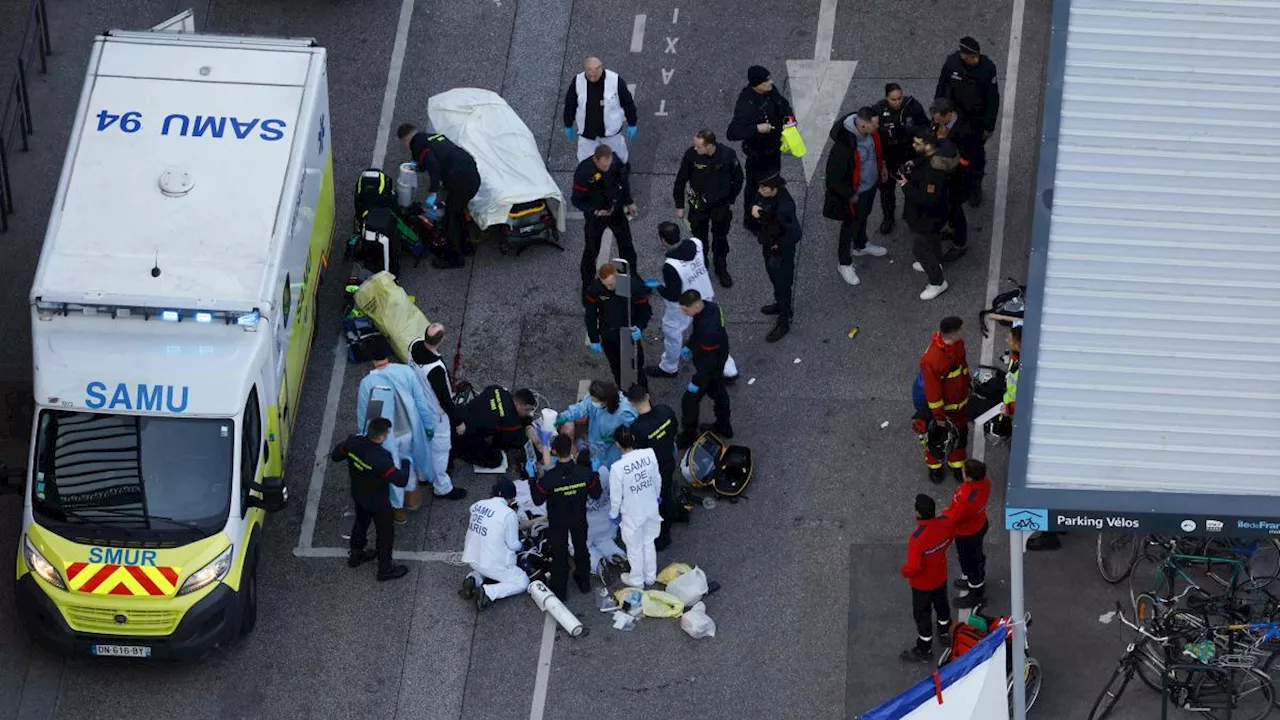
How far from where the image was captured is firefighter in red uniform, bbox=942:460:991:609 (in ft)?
63.4

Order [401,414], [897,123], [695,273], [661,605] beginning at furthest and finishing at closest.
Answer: [897,123] < [695,273] < [401,414] < [661,605]

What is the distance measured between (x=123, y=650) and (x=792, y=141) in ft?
27.5

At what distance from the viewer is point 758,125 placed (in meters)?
23.3

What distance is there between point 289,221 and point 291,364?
1513 millimetres

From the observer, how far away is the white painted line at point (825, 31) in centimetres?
2577

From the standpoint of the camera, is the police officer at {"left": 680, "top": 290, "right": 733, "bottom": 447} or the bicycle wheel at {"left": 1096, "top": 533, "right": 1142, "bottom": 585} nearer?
the bicycle wheel at {"left": 1096, "top": 533, "right": 1142, "bottom": 585}

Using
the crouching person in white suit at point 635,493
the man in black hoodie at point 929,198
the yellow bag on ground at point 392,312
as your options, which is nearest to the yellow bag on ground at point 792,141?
the man in black hoodie at point 929,198

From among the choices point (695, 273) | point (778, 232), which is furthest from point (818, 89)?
point (695, 273)

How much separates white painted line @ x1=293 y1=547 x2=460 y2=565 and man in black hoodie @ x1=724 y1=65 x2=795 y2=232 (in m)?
4.66

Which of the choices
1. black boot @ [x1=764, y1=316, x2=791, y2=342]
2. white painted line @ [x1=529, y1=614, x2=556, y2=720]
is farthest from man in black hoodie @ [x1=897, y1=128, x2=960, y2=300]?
white painted line @ [x1=529, y1=614, x2=556, y2=720]

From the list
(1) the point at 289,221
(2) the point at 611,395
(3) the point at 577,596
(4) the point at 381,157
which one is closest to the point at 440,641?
(3) the point at 577,596

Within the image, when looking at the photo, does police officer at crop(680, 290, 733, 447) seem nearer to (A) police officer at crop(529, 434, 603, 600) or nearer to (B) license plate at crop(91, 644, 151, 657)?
(A) police officer at crop(529, 434, 603, 600)

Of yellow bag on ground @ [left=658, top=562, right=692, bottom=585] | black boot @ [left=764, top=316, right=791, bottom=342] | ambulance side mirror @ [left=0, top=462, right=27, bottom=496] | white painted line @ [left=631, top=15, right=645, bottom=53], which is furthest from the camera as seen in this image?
white painted line @ [left=631, top=15, right=645, bottom=53]

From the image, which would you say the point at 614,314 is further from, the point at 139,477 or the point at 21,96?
the point at 21,96
